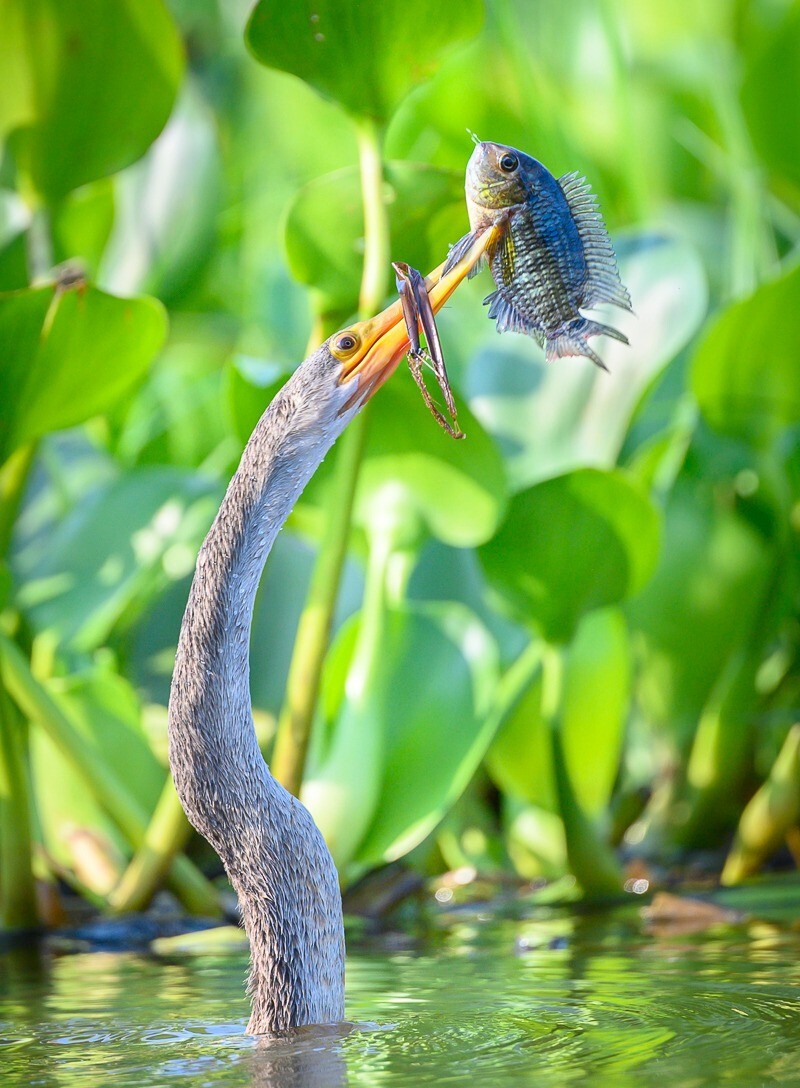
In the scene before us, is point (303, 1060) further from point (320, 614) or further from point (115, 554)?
point (115, 554)

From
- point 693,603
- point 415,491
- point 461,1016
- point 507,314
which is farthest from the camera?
point 693,603

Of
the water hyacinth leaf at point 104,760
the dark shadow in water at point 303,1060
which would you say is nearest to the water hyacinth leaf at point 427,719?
the water hyacinth leaf at point 104,760

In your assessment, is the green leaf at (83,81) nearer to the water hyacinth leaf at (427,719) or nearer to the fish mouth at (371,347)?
the water hyacinth leaf at (427,719)

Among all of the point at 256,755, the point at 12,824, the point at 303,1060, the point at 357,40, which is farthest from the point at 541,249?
the point at 12,824

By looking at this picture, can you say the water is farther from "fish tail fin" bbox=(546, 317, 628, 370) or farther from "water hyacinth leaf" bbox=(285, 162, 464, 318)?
"water hyacinth leaf" bbox=(285, 162, 464, 318)

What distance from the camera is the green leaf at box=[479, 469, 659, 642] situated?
11.1 feet

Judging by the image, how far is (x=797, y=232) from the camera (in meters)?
5.15

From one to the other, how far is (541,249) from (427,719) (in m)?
1.71

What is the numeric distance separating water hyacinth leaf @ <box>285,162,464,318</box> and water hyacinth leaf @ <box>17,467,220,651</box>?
1168mm

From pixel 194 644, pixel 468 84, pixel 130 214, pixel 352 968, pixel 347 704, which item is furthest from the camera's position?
pixel 130 214

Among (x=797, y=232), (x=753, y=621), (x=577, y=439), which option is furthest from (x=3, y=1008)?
(x=797, y=232)

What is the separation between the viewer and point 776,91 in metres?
4.50

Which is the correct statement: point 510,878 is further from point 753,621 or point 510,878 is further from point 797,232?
point 797,232

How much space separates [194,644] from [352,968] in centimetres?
107
